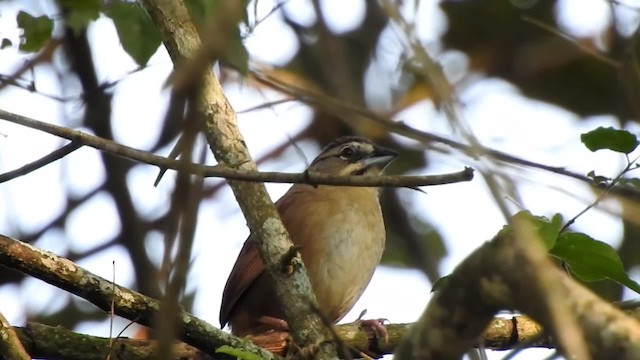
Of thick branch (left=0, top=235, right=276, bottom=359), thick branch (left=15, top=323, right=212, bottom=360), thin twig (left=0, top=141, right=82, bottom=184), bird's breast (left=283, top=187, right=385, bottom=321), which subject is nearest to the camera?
thin twig (left=0, top=141, right=82, bottom=184)

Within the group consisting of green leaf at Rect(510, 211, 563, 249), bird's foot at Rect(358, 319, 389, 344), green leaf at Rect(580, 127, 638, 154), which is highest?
bird's foot at Rect(358, 319, 389, 344)

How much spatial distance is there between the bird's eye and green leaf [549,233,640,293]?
3.66m

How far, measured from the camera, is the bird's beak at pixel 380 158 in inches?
280

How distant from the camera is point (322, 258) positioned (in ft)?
20.7

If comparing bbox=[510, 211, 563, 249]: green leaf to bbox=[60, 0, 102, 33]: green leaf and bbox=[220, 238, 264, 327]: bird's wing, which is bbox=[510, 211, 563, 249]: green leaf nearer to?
bbox=[60, 0, 102, 33]: green leaf

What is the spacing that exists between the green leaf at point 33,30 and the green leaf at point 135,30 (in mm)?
333

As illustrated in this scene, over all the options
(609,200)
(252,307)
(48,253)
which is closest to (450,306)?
(609,200)

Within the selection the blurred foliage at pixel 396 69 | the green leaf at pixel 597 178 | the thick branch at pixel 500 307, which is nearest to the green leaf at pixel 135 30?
the blurred foliage at pixel 396 69

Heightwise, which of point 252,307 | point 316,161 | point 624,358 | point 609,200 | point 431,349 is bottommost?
point 624,358

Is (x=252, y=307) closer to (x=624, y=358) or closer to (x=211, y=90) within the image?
(x=211, y=90)

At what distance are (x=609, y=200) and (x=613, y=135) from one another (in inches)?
9.3

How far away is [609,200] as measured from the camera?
3926mm

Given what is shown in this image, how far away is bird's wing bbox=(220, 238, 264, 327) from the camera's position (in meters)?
6.37

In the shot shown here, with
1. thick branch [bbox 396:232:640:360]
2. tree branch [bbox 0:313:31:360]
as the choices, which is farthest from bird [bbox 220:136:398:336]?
thick branch [bbox 396:232:640:360]
